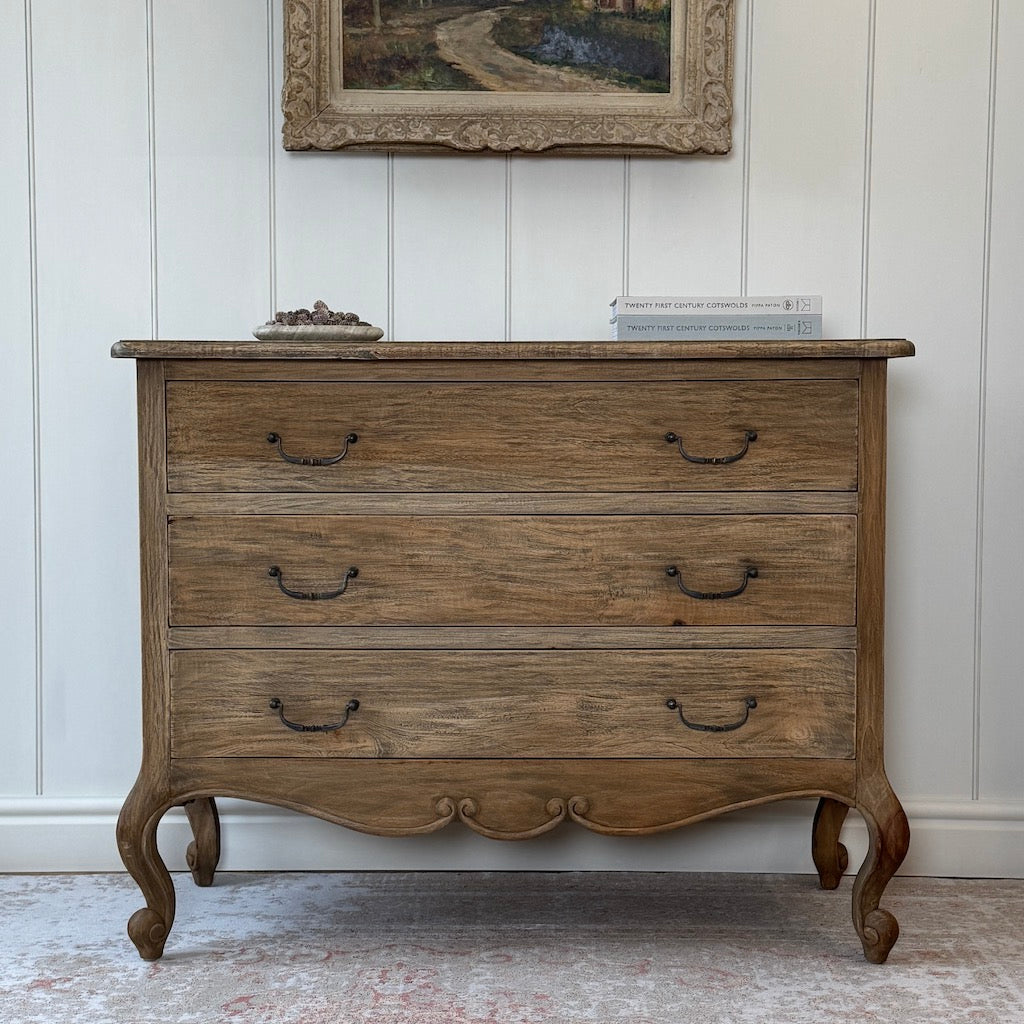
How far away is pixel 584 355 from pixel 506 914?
1029mm

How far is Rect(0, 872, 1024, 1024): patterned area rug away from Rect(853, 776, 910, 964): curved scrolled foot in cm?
5

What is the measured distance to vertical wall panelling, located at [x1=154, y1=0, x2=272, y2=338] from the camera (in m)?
2.11

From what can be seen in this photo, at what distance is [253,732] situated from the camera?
5.49 feet

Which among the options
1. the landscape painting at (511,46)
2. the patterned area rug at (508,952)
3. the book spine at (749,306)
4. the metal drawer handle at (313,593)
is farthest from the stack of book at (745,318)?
the patterned area rug at (508,952)

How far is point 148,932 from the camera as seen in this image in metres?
1.74

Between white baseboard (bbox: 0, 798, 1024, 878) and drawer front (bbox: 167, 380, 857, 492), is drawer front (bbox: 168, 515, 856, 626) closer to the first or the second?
drawer front (bbox: 167, 380, 857, 492)

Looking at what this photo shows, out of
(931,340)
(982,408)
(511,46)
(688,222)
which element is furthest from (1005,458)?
(511,46)

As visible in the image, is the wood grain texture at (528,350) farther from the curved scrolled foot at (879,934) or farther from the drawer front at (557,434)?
the curved scrolled foot at (879,934)

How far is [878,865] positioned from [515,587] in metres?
0.73

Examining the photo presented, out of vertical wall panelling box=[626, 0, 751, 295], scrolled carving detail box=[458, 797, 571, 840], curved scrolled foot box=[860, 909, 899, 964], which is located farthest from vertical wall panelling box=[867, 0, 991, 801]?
scrolled carving detail box=[458, 797, 571, 840]

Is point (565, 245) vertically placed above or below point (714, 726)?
above

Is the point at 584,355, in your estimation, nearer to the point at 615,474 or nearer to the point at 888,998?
the point at 615,474

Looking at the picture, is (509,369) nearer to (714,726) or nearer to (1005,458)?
(714,726)

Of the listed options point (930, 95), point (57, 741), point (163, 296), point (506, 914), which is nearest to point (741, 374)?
point (930, 95)
